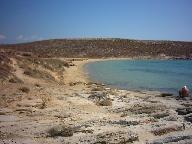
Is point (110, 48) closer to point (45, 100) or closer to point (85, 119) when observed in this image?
point (45, 100)

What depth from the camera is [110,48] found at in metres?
118

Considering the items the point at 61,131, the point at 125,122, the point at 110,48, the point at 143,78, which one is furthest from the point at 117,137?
the point at 110,48

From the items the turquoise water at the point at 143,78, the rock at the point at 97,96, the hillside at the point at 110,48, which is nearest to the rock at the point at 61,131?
the rock at the point at 97,96

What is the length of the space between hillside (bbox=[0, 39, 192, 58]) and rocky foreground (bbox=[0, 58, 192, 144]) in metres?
80.2

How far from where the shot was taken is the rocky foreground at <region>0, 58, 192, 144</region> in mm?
13148

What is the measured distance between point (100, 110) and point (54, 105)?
2.60 metres

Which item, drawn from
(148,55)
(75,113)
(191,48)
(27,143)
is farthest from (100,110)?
(191,48)

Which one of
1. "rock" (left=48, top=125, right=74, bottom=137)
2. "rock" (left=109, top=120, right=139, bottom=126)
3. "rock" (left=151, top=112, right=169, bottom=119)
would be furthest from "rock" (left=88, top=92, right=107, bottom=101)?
"rock" (left=48, top=125, right=74, bottom=137)

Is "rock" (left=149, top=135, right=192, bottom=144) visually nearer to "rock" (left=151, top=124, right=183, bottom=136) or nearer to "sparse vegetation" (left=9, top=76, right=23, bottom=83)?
"rock" (left=151, top=124, right=183, bottom=136)

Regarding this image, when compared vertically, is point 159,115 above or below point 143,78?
above

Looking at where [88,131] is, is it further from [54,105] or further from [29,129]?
[54,105]

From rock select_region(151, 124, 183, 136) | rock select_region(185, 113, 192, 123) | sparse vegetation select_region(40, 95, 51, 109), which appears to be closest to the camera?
rock select_region(151, 124, 183, 136)

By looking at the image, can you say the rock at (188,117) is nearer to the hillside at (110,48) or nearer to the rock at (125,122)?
the rock at (125,122)

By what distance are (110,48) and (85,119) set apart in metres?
102
